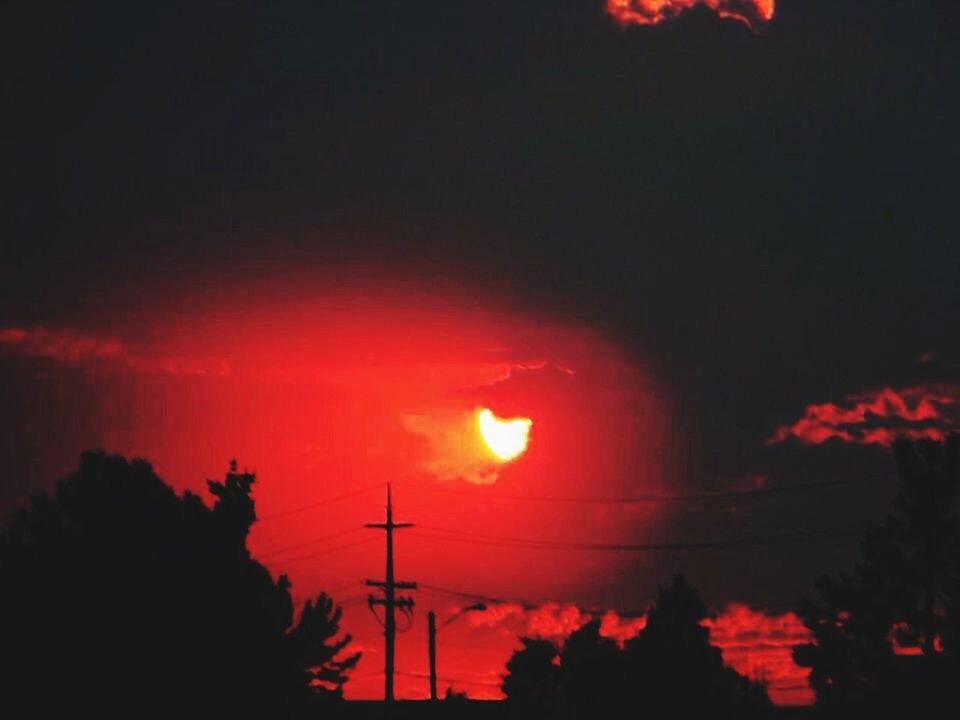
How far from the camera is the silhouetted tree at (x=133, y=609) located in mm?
32938

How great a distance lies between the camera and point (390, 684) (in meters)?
55.6

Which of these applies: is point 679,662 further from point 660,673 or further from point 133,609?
point 133,609

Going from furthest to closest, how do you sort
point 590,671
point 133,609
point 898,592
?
point 590,671 < point 898,592 < point 133,609

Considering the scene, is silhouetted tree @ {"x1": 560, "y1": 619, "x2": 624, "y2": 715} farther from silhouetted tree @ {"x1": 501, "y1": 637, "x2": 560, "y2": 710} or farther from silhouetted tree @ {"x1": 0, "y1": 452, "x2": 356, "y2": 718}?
silhouetted tree @ {"x1": 0, "y1": 452, "x2": 356, "y2": 718}

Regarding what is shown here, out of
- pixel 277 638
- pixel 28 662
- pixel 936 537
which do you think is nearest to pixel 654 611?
pixel 936 537

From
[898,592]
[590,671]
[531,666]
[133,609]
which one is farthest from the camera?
[531,666]

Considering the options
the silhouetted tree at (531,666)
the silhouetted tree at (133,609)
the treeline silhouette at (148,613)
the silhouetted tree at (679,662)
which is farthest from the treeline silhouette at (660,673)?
the silhouetted tree at (133,609)

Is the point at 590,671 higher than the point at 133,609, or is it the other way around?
the point at 590,671

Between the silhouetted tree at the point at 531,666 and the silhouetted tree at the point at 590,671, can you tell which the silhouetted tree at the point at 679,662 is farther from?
the silhouetted tree at the point at 531,666

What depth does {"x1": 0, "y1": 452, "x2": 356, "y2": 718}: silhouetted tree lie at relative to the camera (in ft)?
108

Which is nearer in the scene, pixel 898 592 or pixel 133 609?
pixel 133 609

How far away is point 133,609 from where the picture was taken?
33.9m

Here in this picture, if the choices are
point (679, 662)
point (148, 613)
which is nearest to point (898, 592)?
point (679, 662)

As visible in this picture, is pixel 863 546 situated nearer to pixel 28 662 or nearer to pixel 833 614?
pixel 833 614
